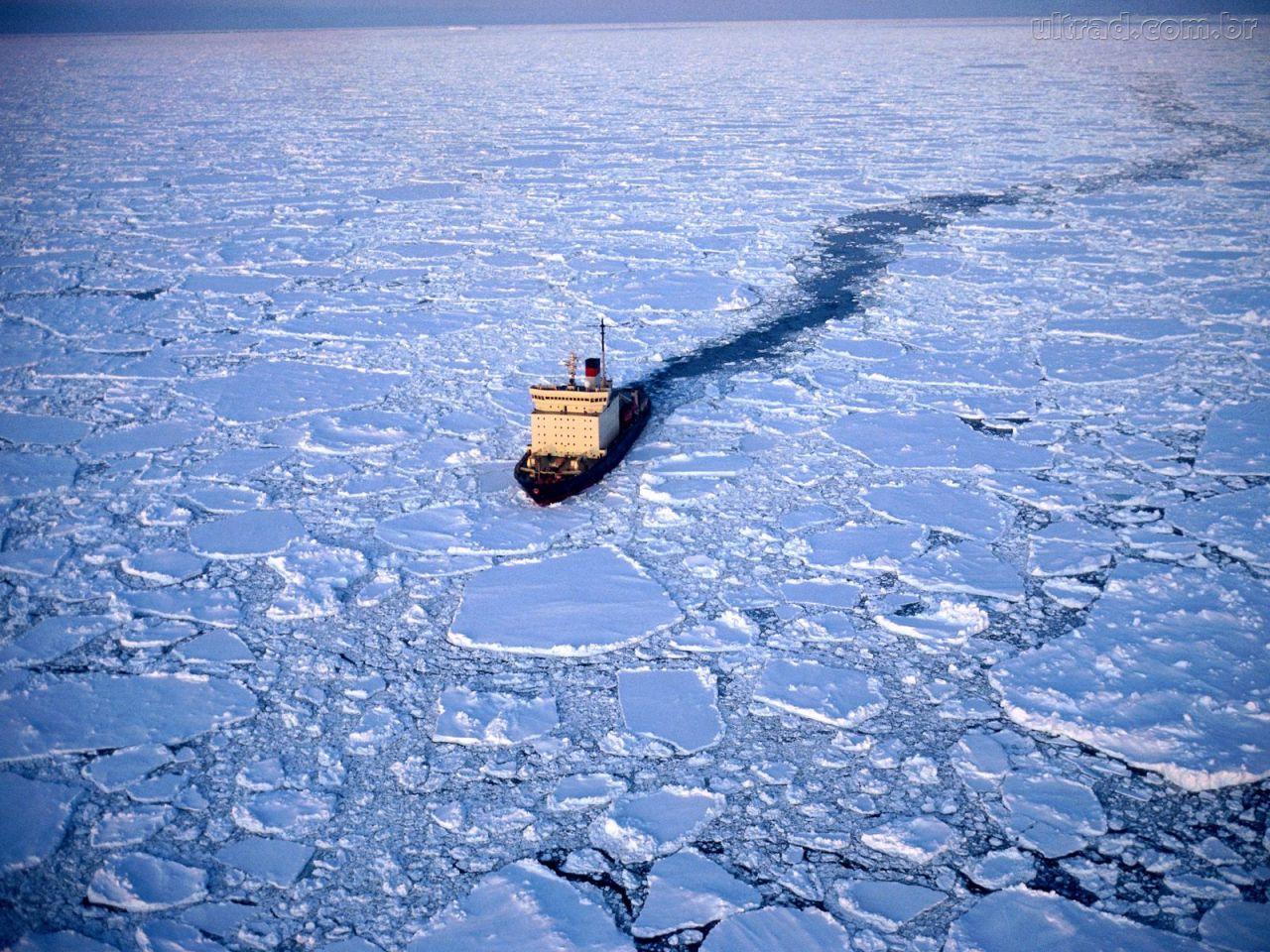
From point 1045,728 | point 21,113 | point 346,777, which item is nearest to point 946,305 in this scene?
point 1045,728

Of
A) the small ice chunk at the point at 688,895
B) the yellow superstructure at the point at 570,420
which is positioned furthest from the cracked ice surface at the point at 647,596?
the yellow superstructure at the point at 570,420

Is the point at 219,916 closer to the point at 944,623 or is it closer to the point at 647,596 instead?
the point at 647,596

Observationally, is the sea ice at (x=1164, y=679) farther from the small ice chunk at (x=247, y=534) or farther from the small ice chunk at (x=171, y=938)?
the small ice chunk at (x=247, y=534)

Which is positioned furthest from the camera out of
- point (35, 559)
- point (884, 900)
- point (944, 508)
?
point (944, 508)

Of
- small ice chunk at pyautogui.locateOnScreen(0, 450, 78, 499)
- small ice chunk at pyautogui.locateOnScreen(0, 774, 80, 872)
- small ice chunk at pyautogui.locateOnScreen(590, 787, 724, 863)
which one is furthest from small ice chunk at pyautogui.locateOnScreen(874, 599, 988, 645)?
small ice chunk at pyautogui.locateOnScreen(0, 450, 78, 499)

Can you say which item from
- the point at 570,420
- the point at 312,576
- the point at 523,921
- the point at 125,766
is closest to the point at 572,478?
the point at 570,420

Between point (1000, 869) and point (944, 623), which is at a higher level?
point (944, 623)

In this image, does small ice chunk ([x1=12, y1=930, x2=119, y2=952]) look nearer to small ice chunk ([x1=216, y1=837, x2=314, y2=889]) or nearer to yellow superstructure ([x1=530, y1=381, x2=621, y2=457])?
small ice chunk ([x1=216, y1=837, x2=314, y2=889])
